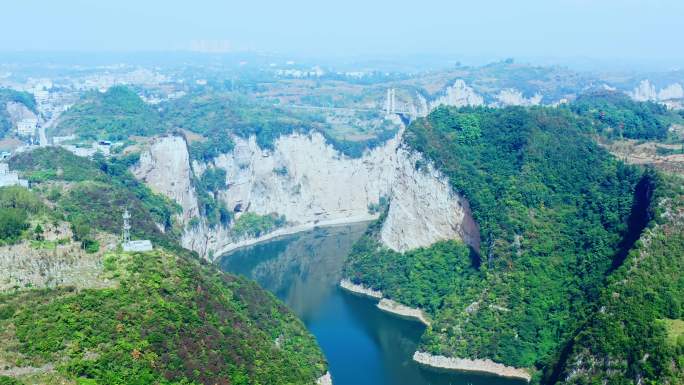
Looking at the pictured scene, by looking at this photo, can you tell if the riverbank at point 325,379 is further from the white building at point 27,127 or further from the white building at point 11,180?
the white building at point 27,127

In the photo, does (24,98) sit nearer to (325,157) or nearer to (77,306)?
(325,157)

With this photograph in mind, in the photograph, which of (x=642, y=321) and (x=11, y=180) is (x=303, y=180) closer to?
(x=11, y=180)

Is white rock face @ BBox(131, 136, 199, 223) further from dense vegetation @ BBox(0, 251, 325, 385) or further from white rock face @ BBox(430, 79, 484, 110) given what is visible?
white rock face @ BBox(430, 79, 484, 110)

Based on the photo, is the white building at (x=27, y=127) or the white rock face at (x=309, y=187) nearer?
the white rock face at (x=309, y=187)

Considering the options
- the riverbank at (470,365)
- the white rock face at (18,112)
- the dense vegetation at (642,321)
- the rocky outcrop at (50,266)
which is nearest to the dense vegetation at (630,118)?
the dense vegetation at (642,321)

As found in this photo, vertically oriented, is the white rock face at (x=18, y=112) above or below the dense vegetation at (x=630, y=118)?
below

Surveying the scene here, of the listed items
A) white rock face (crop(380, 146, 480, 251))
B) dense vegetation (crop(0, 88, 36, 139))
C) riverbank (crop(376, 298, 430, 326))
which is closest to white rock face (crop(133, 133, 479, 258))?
white rock face (crop(380, 146, 480, 251))

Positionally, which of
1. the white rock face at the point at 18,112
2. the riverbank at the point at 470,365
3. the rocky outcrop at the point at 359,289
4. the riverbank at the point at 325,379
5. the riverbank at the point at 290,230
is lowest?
the riverbank at the point at 290,230
